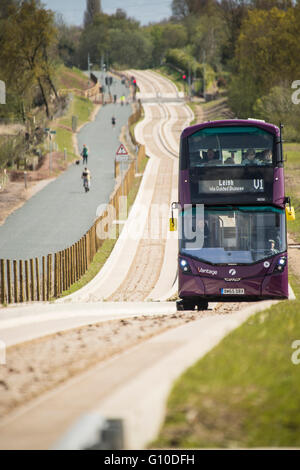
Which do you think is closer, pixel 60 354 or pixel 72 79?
pixel 60 354

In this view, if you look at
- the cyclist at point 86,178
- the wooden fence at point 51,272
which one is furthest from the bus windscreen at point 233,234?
the cyclist at point 86,178

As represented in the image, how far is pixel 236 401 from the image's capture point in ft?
20.9

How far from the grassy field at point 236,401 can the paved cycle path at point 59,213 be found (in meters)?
18.7

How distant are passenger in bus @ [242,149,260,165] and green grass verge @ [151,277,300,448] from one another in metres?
8.07

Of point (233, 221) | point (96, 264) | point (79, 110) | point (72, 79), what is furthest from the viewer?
point (72, 79)

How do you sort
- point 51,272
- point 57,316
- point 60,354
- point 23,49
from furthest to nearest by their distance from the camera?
point 23,49, point 51,272, point 57,316, point 60,354

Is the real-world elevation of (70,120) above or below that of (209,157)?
above

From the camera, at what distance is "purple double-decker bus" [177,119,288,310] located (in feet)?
51.9

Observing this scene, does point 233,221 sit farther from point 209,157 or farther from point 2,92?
point 2,92

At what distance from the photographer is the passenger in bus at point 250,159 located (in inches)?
630

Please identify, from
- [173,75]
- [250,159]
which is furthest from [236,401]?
[173,75]

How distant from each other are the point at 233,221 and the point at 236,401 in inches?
386

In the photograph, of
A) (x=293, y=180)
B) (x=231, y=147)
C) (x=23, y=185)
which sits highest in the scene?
(x=293, y=180)

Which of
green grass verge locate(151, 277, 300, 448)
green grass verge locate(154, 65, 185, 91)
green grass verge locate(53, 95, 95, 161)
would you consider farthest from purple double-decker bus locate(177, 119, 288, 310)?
green grass verge locate(154, 65, 185, 91)
